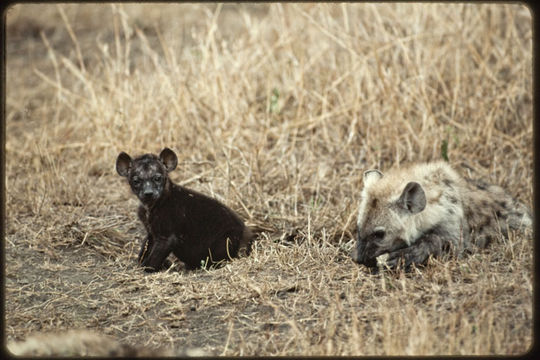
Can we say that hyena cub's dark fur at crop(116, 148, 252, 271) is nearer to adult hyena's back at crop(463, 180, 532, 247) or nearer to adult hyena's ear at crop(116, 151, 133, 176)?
adult hyena's ear at crop(116, 151, 133, 176)

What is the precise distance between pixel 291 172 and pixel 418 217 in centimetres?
237

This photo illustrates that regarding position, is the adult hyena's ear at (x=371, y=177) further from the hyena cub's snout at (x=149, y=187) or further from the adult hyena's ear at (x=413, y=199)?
the hyena cub's snout at (x=149, y=187)

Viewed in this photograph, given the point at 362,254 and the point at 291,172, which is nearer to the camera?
the point at 362,254

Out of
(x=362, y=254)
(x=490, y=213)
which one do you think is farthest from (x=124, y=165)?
(x=490, y=213)

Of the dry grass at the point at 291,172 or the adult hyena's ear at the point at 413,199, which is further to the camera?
the adult hyena's ear at the point at 413,199

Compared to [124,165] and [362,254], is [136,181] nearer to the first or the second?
[124,165]

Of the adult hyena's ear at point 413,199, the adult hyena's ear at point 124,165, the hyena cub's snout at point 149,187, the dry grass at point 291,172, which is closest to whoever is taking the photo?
the dry grass at point 291,172

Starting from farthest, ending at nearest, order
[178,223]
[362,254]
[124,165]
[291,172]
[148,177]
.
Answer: [291,172]
[124,165]
[178,223]
[148,177]
[362,254]

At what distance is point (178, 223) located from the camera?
20.0 feet

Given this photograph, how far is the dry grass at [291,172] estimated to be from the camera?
4754 mm

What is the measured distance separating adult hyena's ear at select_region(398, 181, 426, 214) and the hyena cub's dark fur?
1544 millimetres

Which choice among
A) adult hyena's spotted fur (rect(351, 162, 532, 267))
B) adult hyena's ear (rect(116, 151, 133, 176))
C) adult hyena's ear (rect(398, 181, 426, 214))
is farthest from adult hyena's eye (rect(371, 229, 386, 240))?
adult hyena's ear (rect(116, 151, 133, 176))

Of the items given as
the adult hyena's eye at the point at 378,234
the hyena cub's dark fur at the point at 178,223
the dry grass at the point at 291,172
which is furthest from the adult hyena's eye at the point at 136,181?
the adult hyena's eye at the point at 378,234

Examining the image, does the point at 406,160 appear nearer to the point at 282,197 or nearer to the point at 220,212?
the point at 282,197
